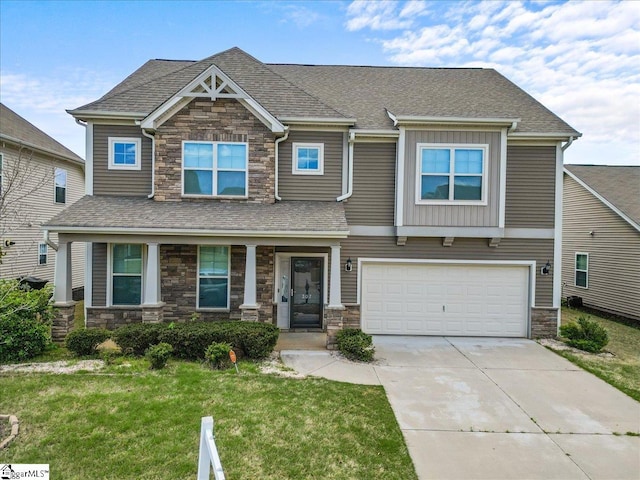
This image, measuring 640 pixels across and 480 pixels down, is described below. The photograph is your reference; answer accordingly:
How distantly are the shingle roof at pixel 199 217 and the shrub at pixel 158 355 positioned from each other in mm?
2736

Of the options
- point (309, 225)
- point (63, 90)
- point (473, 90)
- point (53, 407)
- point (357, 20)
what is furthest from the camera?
point (63, 90)

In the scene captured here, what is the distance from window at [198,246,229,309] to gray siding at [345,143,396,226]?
375 cm

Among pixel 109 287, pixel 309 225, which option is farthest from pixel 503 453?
pixel 109 287

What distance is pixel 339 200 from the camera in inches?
397

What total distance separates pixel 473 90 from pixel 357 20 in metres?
5.12

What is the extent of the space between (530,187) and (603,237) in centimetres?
577

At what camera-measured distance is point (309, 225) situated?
8688 millimetres

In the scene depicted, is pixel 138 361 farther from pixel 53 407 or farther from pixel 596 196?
pixel 596 196

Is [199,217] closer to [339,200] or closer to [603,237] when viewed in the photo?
[339,200]

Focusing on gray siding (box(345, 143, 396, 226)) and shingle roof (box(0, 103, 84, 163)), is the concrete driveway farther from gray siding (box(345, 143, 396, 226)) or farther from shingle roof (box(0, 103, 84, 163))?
shingle roof (box(0, 103, 84, 163))

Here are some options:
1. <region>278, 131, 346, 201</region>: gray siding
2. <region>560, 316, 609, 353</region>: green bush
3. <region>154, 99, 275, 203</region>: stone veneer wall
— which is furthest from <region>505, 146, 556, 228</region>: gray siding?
<region>154, 99, 275, 203</region>: stone veneer wall

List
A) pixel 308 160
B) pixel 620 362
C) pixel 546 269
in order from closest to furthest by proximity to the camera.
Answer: pixel 620 362
pixel 546 269
pixel 308 160

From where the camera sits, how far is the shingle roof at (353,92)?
9992 millimetres

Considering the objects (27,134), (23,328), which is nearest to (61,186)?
(27,134)
